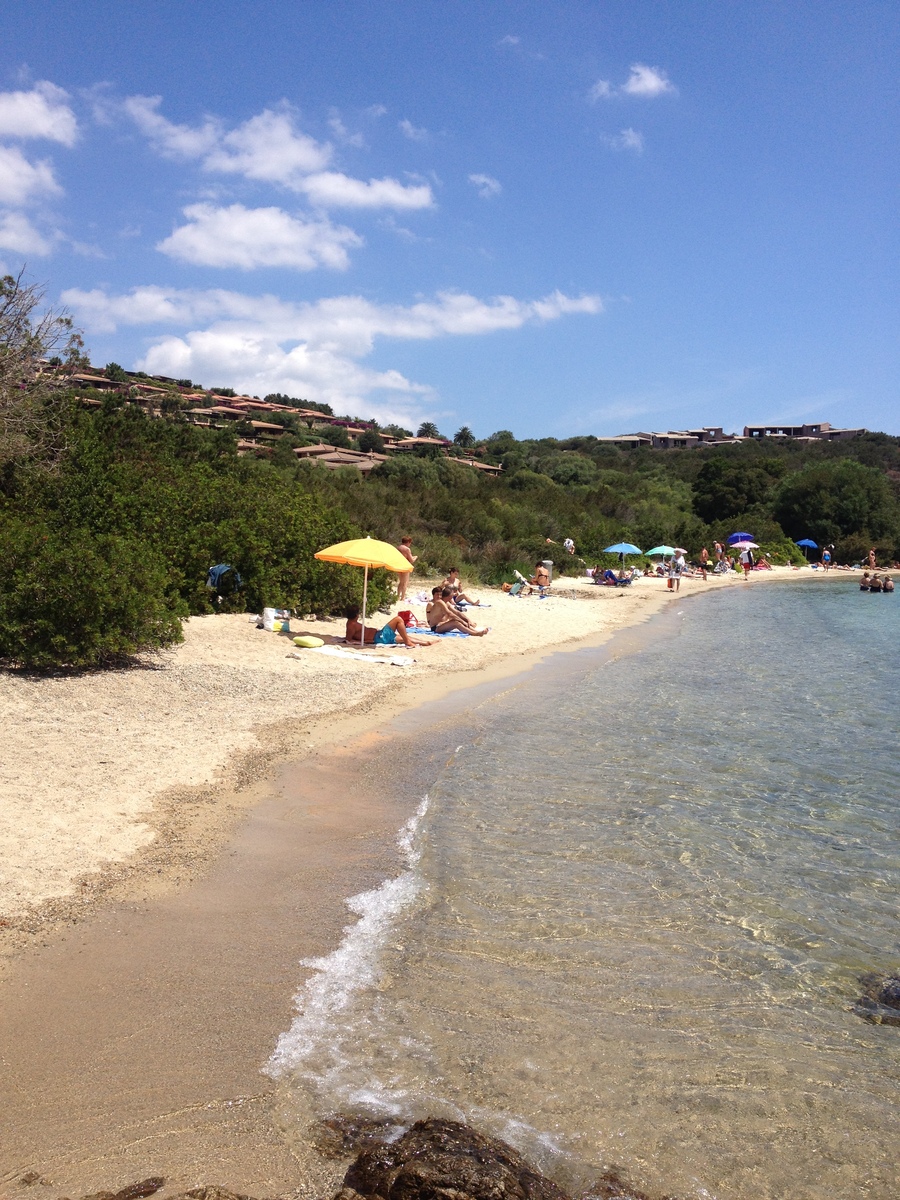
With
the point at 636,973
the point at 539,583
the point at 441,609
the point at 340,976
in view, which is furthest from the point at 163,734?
the point at 539,583

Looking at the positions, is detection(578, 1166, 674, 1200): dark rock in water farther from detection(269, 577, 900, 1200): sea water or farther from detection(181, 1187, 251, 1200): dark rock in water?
detection(181, 1187, 251, 1200): dark rock in water

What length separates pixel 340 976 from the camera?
4715 millimetres

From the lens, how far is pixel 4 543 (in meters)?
10.2

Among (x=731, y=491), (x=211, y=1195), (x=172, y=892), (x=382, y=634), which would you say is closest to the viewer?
(x=211, y=1195)

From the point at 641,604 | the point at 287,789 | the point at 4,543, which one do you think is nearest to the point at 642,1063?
the point at 287,789

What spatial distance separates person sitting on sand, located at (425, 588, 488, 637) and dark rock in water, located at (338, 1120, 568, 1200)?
1397 centimetres

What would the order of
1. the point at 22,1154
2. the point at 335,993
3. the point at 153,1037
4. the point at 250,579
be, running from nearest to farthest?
1. the point at 22,1154
2. the point at 153,1037
3. the point at 335,993
4. the point at 250,579

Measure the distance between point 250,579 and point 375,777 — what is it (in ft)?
25.1

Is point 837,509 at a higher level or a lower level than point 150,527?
higher

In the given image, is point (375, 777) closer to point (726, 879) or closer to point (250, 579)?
point (726, 879)

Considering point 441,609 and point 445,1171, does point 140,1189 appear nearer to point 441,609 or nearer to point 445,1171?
point 445,1171

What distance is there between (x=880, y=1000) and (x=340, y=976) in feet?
9.41

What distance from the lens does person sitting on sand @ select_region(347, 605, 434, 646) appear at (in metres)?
15.0

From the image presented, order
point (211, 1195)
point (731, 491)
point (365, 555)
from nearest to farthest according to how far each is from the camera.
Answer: point (211, 1195), point (365, 555), point (731, 491)
